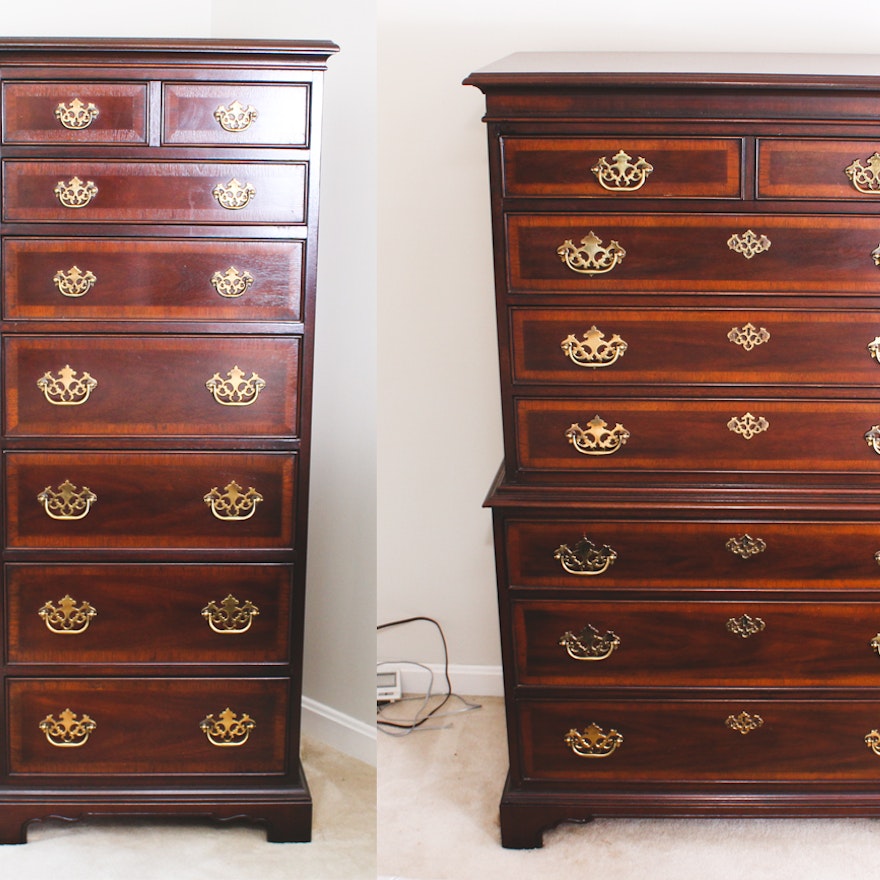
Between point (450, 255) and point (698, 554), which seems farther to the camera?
point (450, 255)

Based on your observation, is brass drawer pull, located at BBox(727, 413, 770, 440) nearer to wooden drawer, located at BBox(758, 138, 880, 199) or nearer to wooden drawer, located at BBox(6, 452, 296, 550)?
wooden drawer, located at BBox(758, 138, 880, 199)

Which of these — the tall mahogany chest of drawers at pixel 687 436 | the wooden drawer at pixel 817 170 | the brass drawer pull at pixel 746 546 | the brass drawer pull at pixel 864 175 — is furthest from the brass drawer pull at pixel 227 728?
the brass drawer pull at pixel 864 175

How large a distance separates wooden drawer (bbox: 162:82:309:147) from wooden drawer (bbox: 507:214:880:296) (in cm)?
52

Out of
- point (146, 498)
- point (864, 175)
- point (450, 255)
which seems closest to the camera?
point (864, 175)

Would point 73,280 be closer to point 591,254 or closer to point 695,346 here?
point 591,254

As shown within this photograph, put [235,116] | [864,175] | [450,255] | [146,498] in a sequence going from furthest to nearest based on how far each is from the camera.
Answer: [450,255] → [146,498] → [235,116] → [864,175]

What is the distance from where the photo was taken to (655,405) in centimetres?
188

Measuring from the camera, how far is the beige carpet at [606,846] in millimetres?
1938

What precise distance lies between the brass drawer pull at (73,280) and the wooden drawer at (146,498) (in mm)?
348

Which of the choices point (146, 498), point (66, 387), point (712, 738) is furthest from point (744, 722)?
point (66, 387)

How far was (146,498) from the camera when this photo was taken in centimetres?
199

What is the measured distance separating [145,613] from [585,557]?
3.19 feet

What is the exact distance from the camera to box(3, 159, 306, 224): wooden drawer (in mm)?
1896

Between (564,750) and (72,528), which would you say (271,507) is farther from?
(564,750)
